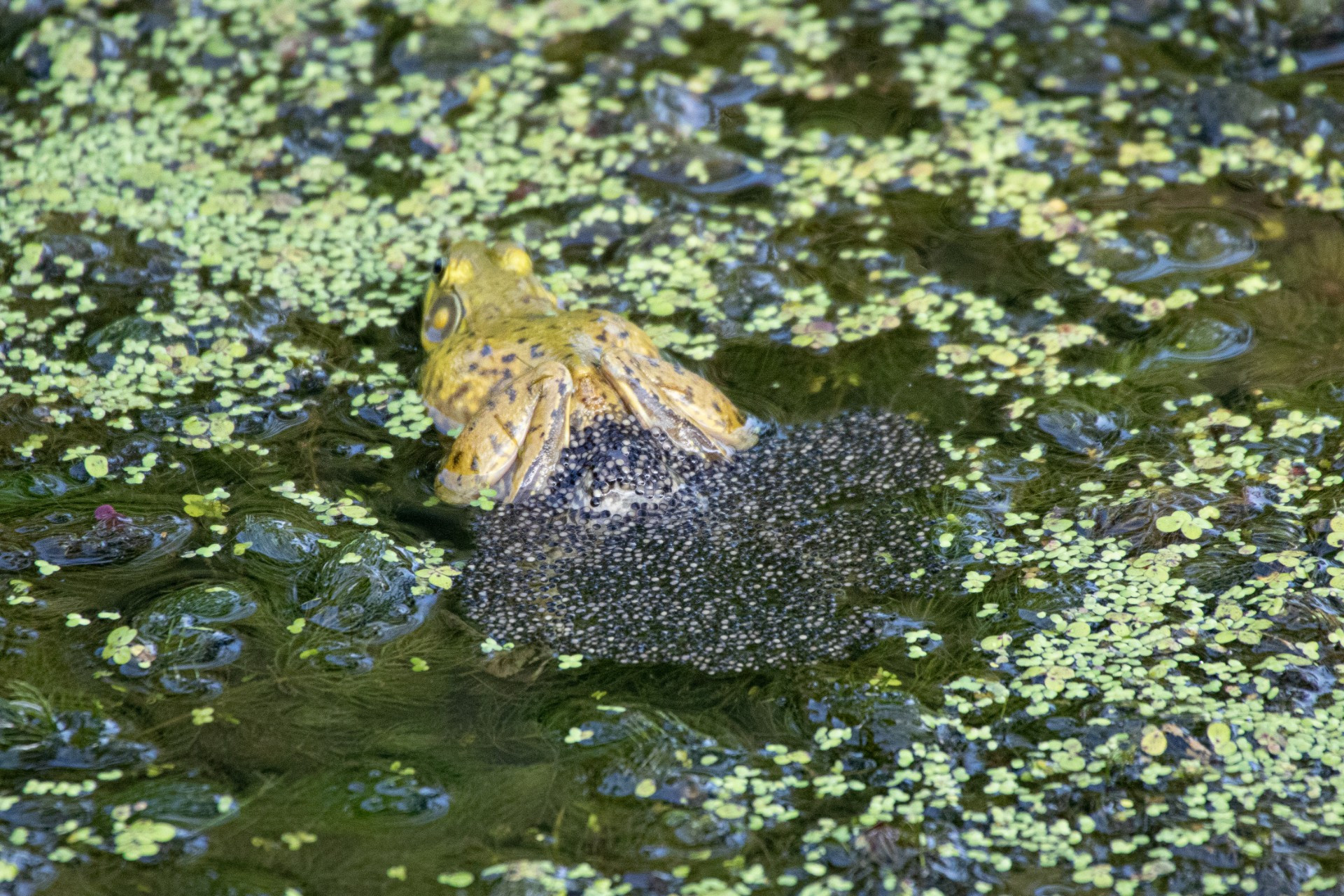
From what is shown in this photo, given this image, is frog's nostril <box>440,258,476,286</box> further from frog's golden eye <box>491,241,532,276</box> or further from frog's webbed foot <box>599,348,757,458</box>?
frog's webbed foot <box>599,348,757,458</box>

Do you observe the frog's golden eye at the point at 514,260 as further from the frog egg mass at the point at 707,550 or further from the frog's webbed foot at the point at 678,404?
the frog egg mass at the point at 707,550

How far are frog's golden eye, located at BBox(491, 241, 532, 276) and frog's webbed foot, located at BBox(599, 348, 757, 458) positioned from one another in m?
0.72

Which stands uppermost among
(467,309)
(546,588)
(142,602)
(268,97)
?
(268,97)

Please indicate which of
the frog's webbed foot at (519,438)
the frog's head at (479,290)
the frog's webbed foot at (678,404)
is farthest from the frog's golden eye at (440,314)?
the frog's webbed foot at (678,404)

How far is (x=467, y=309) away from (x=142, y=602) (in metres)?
1.46

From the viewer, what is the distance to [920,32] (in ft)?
19.7

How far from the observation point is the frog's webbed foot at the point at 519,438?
3.75m

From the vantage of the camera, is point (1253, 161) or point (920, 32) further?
point (920, 32)

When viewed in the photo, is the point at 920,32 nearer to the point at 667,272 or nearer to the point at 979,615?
the point at 667,272

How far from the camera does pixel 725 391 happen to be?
4.27m

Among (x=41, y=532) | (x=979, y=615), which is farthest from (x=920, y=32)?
(x=41, y=532)

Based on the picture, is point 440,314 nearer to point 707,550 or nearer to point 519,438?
point 519,438

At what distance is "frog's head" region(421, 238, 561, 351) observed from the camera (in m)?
4.23

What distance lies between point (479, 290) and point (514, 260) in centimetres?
19
